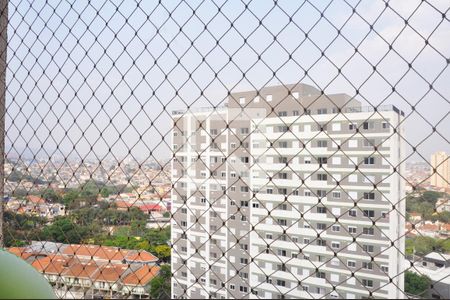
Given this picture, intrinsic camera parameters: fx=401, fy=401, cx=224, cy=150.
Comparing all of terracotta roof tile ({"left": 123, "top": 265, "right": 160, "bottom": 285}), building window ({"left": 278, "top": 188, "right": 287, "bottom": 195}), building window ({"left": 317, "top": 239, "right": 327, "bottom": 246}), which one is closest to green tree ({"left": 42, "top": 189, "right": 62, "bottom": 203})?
terracotta roof tile ({"left": 123, "top": 265, "right": 160, "bottom": 285})

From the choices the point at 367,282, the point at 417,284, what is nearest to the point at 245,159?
the point at 367,282

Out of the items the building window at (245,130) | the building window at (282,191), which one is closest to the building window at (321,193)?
the building window at (282,191)

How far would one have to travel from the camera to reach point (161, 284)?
4.99 ft

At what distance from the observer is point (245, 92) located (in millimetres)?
1359

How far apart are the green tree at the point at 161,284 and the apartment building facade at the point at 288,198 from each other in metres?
0.04

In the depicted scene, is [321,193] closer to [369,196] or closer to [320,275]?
[369,196]

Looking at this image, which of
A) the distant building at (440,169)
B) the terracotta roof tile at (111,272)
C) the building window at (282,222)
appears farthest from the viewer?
the terracotta roof tile at (111,272)

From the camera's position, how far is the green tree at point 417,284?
1112mm

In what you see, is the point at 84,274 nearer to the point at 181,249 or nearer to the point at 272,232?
the point at 181,249

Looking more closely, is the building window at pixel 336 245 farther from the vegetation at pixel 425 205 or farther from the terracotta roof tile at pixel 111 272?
the terracotta roof tile at pixel 111 272

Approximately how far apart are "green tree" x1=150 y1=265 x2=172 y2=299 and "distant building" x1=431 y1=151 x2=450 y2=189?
0.98 m

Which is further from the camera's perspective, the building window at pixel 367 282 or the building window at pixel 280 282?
the building window at pixel 280 282

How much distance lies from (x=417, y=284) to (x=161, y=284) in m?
0.89

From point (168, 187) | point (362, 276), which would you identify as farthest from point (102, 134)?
point (362, 276)
